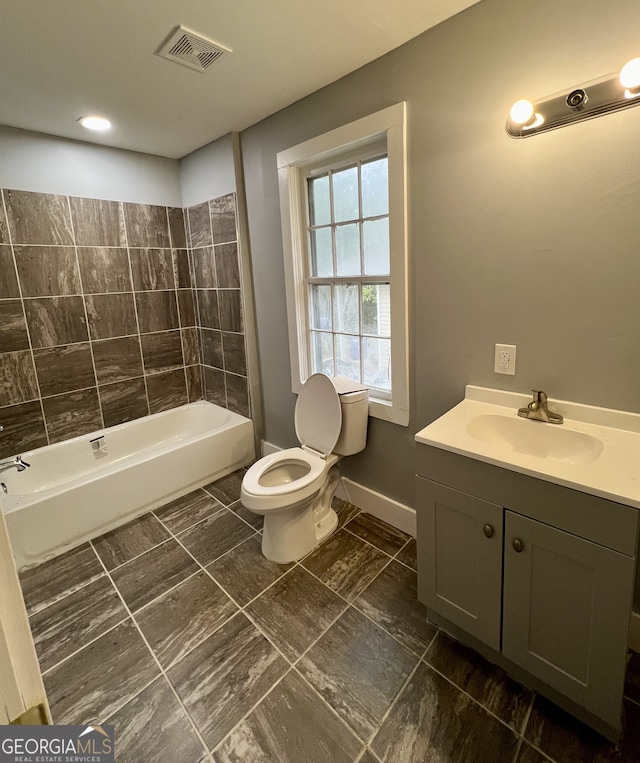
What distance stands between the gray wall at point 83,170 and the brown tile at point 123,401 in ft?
4.39

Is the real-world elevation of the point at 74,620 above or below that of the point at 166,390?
below

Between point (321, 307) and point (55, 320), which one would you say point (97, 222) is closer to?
point (55, 320)

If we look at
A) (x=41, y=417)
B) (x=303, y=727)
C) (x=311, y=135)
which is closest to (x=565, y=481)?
(x=303, y=727)

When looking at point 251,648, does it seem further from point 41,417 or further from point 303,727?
point 41,417

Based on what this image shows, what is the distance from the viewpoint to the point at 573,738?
4.00ft

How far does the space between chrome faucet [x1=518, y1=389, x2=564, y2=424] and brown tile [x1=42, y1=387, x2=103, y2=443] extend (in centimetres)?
279

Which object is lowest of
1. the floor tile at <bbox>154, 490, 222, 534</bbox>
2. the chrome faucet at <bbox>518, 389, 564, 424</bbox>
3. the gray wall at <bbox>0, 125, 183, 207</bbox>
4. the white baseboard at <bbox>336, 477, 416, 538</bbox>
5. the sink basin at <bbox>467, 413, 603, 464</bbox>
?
the floor tile at <bbox>154, 490, 222, 534</bbox>

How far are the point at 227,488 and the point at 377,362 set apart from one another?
1411 mm

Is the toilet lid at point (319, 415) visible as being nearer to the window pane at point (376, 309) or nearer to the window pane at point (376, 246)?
the window pane at point (376, 309)

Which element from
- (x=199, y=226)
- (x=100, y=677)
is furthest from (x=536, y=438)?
(x=199, y=226)

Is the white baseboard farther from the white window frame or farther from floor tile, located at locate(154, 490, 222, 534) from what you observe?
floor tile, located at locate(154, 490, 222, 534)

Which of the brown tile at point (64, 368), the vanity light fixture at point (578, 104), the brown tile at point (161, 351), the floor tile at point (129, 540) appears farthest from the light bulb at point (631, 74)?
the brown tile at point (64, 368)

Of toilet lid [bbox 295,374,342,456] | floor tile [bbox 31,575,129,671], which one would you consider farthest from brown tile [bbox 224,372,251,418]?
floor tile [bbox 31,575,129,671]

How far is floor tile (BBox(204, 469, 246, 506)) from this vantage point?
2633 millimetres
